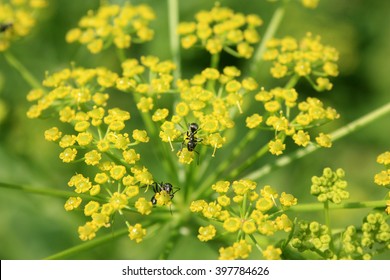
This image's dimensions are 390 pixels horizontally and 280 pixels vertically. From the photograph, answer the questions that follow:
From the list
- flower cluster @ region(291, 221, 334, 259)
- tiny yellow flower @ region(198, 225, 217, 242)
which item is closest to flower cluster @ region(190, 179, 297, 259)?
tiny yellow flower @ region(198, 225, 217, 242)

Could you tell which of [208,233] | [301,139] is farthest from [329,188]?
[208,233]

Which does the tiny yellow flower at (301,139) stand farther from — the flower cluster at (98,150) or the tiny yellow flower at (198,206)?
the flower cluster at (98,150)

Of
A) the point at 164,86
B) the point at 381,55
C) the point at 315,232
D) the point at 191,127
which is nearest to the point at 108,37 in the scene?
Answer: the point at 164,86

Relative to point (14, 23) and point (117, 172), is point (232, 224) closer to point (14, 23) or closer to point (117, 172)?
point (117, 172)

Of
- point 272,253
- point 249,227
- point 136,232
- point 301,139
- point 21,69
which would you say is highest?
point 21,69

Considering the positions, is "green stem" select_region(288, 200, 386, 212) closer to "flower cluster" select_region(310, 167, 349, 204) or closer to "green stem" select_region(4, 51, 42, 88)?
"flower cluster" select_region(310, 167, 349, 204)

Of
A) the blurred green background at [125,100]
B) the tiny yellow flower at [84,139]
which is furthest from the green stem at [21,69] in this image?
the tiny yellow flower at [84,139]
